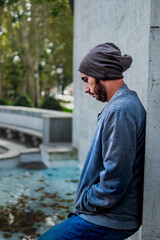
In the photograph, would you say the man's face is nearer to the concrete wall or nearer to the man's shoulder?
the man's shoulder

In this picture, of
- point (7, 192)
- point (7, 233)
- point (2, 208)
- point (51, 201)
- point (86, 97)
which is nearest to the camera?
point (7, 233)

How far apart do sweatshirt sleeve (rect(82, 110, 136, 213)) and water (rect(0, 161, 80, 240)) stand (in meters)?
2.46

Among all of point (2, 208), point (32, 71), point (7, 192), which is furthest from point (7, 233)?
point (32, 71)

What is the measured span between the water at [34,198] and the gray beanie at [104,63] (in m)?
2.71

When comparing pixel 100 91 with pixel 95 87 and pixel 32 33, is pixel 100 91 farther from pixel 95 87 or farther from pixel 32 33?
pixel 32 33

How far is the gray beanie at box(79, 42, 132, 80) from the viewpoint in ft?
6.12

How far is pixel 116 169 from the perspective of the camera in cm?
173

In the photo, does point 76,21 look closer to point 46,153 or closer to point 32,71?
point 46,153

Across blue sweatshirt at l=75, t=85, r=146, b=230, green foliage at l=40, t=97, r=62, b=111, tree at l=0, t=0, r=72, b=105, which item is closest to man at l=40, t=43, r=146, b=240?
blue sweatshirt at l=75, t=85, r=146, b=230

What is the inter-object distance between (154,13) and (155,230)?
54.0 inches

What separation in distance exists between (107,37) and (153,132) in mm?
3785

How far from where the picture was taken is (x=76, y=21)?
8508mm

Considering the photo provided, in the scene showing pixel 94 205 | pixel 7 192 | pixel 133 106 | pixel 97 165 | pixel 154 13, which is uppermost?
pixel 154 13

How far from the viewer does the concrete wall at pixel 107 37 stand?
343 cm
